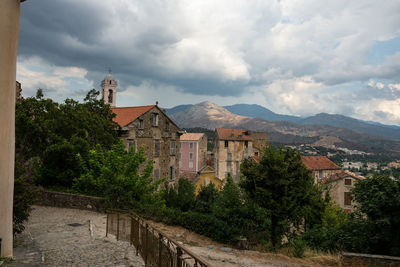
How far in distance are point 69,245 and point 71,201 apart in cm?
812

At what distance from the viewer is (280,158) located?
1334cm

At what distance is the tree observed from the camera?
13052mm

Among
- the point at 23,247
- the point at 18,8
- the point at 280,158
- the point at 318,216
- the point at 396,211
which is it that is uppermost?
the point at 18,8

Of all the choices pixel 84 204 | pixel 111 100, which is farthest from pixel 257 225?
pixel 111 100

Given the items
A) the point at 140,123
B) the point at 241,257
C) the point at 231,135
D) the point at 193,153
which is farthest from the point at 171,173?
the point at 193,153

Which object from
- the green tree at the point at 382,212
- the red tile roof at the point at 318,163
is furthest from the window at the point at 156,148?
the red tile roof at the point at 318,163

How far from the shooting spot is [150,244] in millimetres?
7000

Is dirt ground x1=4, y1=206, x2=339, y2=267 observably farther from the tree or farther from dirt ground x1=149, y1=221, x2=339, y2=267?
the tree

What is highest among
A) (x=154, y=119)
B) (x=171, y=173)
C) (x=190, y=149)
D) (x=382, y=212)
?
(x=154, y=119)

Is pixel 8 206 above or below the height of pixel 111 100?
below

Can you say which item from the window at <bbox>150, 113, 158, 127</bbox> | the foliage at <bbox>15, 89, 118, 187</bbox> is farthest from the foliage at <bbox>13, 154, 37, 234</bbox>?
the window at <bbox>150, 113, 158, 127</bbox>

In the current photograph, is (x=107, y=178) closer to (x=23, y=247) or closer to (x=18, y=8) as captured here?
(x=23, y=247)

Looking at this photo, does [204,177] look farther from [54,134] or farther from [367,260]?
[367,260]

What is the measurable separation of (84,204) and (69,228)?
440cm
